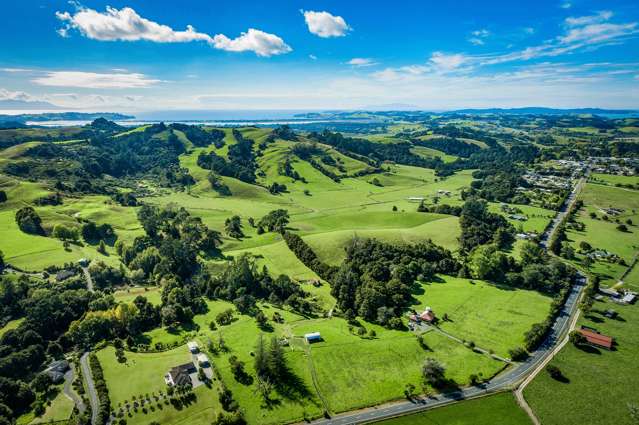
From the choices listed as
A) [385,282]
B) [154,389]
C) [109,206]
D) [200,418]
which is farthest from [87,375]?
[109,206]

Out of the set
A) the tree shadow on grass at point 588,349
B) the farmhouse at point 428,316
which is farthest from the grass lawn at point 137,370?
the tree shadow on grass at point 588,349

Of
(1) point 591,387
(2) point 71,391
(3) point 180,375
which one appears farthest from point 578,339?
(2) point 71,391

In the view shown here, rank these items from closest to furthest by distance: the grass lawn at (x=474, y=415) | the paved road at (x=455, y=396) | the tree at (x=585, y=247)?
the grass lawn at (x=474, y=415), the paved road at (x=455, y=396), the tree at (x=585, y=247)

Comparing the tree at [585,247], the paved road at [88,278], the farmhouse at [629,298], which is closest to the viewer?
the farmhouse at [629,298]

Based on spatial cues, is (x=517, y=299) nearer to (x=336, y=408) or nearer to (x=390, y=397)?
(x=390, y=397)

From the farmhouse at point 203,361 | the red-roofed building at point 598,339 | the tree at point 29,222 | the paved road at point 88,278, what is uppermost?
the tree at point 29,222

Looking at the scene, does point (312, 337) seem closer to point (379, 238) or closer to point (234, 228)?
point (379, 238)

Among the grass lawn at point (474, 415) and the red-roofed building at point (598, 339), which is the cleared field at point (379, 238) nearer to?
the red-roofed building at point (598, 339)
